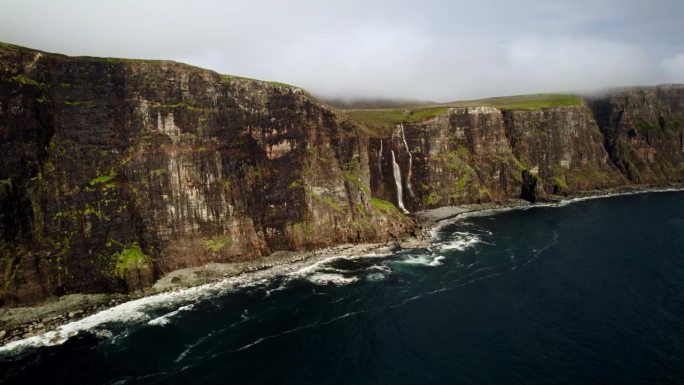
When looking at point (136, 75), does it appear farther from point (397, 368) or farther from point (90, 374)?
point (397, 368)

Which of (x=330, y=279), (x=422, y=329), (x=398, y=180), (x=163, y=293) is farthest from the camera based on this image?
(x=398, y=180)

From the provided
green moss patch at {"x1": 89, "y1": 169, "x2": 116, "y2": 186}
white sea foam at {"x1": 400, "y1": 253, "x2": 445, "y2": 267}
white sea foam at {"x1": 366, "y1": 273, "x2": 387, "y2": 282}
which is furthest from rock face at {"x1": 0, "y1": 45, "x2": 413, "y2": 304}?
white sea foam at {"x1": 366, "y1": 273, "x2": 387, "y2": 282}

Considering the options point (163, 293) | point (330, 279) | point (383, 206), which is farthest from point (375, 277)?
point (383, 206)

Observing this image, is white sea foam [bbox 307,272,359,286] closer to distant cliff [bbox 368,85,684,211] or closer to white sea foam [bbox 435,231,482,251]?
white sea foam [bbox 435,231,482,251]

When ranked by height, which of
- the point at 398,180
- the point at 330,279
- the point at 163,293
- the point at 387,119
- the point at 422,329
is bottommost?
the point at 422,329

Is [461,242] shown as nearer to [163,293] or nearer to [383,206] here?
[383,206]

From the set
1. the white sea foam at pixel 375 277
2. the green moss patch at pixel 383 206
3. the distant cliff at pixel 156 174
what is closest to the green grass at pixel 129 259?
the distant cliff at pixel 156 174

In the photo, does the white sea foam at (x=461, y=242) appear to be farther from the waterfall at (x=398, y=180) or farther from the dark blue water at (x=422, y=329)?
the waterfall at (x=398, y=180)
